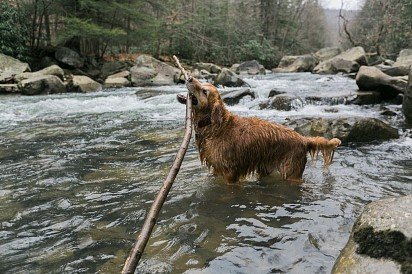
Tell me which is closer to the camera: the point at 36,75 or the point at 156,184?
the point at 156,184

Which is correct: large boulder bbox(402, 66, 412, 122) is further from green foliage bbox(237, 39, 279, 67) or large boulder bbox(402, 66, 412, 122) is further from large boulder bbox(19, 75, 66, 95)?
green foliage bbox(237, 39, 279, 67)

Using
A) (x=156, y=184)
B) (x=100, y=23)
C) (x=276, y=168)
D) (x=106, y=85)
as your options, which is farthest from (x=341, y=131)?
(x=100, y=23)

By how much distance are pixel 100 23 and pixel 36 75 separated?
812 centimetres

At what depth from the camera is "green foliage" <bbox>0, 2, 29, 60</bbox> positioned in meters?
22.1

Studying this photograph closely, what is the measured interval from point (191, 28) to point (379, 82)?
2340cm

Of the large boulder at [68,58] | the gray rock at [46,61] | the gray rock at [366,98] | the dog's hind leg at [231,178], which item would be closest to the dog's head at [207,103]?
the dog's hind leg at [231,178]

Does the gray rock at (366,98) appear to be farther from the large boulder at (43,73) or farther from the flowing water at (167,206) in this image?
the large boulder at (43,73)

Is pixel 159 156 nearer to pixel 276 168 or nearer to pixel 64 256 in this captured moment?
pixel 276 168

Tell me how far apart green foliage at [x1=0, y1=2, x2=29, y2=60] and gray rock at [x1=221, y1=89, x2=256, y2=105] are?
13.9 metres

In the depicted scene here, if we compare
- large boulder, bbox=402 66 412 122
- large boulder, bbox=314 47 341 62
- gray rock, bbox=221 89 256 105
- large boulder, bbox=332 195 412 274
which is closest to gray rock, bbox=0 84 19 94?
gray rock, bbox=221 89 256 105

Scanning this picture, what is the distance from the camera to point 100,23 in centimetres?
2570

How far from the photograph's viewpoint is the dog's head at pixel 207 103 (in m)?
5.18

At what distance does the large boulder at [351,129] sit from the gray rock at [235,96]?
589cm

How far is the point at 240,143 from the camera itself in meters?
5.35
